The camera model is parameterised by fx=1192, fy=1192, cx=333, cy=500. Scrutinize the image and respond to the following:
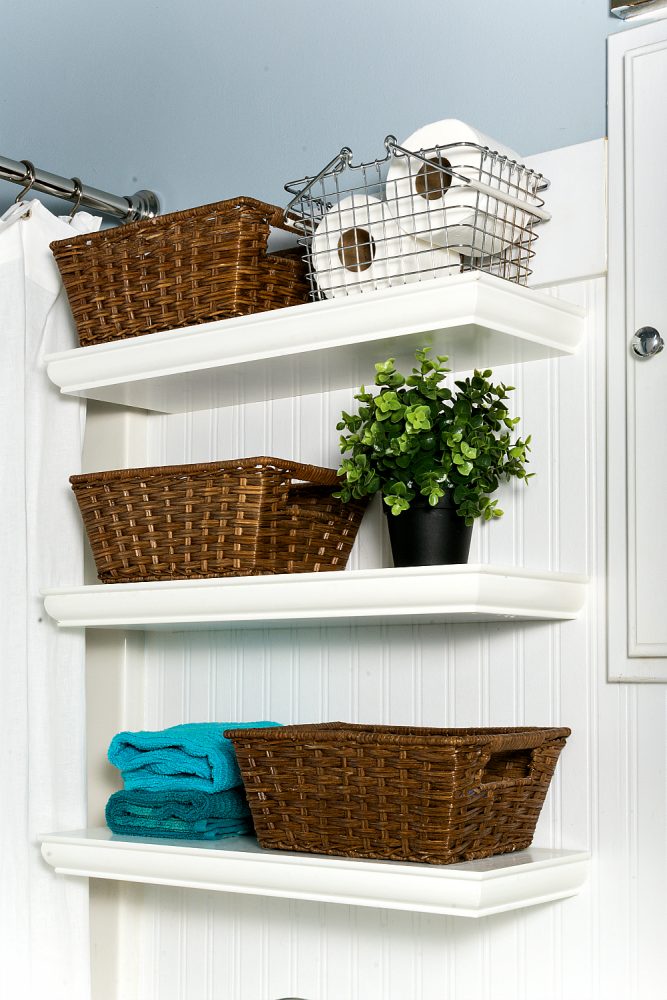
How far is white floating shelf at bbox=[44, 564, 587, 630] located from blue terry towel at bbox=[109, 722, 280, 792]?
0.41ft

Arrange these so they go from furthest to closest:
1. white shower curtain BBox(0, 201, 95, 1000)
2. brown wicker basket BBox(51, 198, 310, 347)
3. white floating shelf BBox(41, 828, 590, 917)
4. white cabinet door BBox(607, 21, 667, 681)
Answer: white shower curtain BBox(0, 201, 95, 1000), brown wicker basket BBox(51, 198, 310, 347), white cabinet door BBox(607, 21, 667, 681), white floating shelf BBox(41, 828, 590, 917)

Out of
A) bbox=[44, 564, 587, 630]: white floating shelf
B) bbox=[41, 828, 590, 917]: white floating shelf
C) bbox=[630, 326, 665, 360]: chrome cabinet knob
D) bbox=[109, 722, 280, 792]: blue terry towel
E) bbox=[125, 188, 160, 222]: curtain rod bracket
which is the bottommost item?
bbox=[41, 828, 590, 917]: white floating shelf

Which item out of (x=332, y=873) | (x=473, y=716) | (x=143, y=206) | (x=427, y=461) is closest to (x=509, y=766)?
(x=473, y=716)

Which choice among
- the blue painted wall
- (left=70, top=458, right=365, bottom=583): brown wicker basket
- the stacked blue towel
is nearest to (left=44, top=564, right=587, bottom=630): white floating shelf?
(left=70, top=458, right=365, bottom=583): brown wicker basket

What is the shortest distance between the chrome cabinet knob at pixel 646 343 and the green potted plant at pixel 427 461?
5.5 inches

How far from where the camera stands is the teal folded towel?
125 centimetres

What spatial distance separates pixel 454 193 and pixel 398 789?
21.4 inches

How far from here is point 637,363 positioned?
1140 mm

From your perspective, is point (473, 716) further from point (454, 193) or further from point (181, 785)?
point (454, 193)

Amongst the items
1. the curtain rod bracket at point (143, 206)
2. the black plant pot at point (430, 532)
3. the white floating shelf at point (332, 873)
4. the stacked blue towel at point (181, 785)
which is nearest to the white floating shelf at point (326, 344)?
the black plant pot at point (430, 532)

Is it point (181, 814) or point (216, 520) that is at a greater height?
point (216, 520)

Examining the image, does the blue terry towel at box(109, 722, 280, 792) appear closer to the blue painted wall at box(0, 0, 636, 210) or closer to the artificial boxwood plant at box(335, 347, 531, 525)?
the artificial boxwood plant at box(335, 347, 531, 525)

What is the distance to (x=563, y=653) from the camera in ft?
3.86

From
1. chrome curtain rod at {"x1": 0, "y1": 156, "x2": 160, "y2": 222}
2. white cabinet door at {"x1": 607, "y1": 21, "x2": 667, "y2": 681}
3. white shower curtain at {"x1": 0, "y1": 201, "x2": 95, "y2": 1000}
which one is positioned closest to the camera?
white cabinet door at {"x1": 607, "y1": 21, "x2": 667, "y2": 681}
